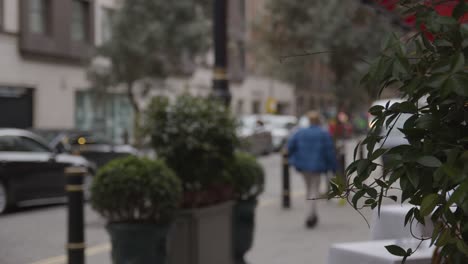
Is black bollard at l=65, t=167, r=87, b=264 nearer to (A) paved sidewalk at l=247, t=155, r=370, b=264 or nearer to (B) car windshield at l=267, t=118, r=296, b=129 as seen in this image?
(A) paved sidewalk at l=247, t=155, r=370, b=264

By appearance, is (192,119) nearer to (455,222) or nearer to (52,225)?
(455,222)

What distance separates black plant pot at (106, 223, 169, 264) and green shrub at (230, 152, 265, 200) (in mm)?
1825

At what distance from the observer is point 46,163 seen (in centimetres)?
1475

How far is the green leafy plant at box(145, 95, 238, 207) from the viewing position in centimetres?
722

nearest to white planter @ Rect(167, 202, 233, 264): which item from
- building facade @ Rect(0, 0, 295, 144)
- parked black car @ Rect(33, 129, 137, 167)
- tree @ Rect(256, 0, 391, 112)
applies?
parked black car @ Rect(33, 129, 137, 167)

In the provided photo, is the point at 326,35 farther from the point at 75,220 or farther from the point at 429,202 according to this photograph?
the point at 429,202

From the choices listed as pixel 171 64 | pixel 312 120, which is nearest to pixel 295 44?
pixel 171 64

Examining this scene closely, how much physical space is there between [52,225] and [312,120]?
439cm

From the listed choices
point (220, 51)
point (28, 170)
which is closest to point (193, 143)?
point (220, 51)

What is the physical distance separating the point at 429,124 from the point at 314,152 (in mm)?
10118

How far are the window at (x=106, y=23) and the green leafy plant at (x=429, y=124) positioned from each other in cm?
3187

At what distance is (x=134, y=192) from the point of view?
6.21m

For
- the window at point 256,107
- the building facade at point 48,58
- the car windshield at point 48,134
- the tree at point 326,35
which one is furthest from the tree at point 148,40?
the window at point 256,107

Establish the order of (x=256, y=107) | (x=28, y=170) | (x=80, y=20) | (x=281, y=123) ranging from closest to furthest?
(x=28, y=170), (x=80, y=20), (x=281, y=123), (x=256, y=107)
